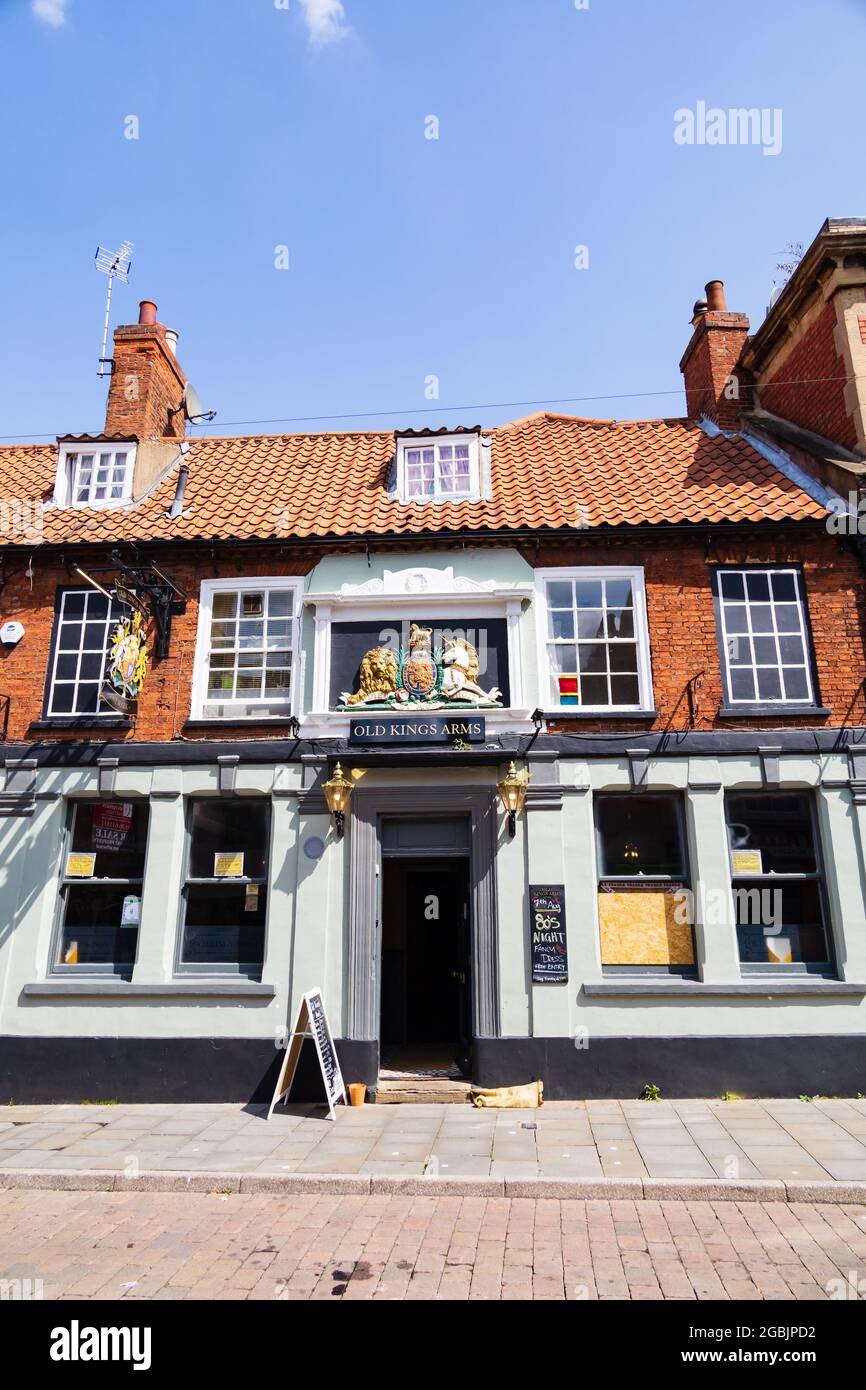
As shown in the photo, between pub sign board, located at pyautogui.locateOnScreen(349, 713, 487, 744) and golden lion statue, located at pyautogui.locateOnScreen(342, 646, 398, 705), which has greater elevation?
golden lion statue, located at pyautogui.locateOnScreen(342, 646, 398, 705)

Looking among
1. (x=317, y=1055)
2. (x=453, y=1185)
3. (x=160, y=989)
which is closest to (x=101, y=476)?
(x=160, y=989)

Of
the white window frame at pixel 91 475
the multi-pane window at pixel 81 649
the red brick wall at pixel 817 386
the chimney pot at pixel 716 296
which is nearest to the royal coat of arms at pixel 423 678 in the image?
the multi-pane window at pixel 81 649

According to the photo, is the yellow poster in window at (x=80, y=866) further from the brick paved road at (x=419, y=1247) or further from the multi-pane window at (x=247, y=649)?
the brick paved road at (x=419, y=1247)

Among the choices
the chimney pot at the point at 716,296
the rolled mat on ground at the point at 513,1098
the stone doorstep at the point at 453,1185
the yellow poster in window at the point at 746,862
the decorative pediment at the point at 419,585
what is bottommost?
the stone doorstep at the point at 453,1185

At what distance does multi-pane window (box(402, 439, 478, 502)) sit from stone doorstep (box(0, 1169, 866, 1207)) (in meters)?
8.55

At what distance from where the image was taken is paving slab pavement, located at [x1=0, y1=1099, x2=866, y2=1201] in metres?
6.92

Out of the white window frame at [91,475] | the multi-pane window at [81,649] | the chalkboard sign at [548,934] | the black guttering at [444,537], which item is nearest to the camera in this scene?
the chalkboard sign at [548,934]

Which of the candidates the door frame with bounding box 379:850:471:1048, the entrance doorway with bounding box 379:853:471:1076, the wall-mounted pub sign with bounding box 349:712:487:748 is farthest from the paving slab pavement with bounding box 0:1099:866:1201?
the wall-mounted pub sign with bounding box 349:712:487:748

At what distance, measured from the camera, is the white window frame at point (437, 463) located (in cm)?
1159

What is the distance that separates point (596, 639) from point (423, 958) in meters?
5.49

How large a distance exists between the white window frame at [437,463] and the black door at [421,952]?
5.20 metres

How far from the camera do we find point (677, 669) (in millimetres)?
10172

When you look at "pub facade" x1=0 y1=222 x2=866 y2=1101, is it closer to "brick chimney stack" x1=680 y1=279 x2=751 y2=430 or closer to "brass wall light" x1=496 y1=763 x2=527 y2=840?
"brass wall light" x1=496 y1=763 x2=527 y2=840
